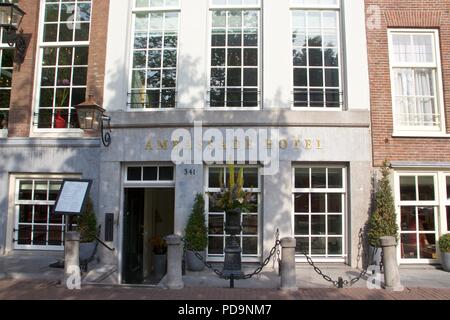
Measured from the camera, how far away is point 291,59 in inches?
428

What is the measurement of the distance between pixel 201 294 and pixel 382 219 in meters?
4.82

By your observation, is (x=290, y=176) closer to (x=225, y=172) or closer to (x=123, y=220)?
(x=225, y=172)

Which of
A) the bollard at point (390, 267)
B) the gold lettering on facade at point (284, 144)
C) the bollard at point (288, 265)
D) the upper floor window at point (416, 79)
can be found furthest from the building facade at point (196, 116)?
the bollard at point (288, 265)

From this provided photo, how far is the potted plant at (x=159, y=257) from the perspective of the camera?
467 inches

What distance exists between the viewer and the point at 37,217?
11164 mm

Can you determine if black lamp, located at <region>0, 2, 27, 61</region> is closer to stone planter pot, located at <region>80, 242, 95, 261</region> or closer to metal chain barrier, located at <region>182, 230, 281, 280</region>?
stone planter pot, located at <region>80, 242, 95, 261</region>

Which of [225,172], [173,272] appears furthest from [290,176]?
[173,272]

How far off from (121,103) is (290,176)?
16.3ft

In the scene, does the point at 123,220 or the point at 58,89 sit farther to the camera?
the point at 58,89

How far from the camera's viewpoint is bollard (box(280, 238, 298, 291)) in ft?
26.4

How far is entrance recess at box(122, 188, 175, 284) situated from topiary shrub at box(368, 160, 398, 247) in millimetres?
6203

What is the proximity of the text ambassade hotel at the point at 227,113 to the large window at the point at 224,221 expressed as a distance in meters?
0.03

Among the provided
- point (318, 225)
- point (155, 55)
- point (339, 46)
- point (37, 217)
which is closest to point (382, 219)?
point (318, 225)

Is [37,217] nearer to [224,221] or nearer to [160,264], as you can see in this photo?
[160,264]
